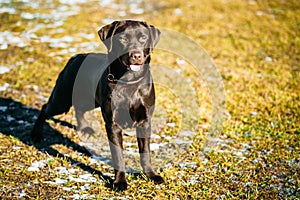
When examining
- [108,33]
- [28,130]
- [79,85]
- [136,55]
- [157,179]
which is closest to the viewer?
[136,55]

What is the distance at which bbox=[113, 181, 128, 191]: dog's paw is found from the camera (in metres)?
4.38

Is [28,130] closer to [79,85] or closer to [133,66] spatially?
[79,85]

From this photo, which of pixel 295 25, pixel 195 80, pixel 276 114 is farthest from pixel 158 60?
pixel 295 25

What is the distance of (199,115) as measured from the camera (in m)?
6.62

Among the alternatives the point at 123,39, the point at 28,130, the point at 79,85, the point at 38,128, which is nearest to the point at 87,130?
the point at 38,128

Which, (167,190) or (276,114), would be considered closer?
(167,190)

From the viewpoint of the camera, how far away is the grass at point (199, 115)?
4.51 m

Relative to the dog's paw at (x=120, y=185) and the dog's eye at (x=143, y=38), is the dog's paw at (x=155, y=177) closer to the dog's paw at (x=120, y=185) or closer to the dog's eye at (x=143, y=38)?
the dog's paw at (x=120, y=185)

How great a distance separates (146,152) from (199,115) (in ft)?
7.14

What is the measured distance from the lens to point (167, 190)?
4.45 meters

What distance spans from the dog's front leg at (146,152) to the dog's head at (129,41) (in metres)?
0.72

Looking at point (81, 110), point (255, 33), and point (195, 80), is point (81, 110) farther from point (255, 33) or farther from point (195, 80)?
point (255, 33)

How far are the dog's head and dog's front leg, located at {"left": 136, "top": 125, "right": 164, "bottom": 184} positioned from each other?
2.35 ft

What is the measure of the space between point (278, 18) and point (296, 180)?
28.4 ft
